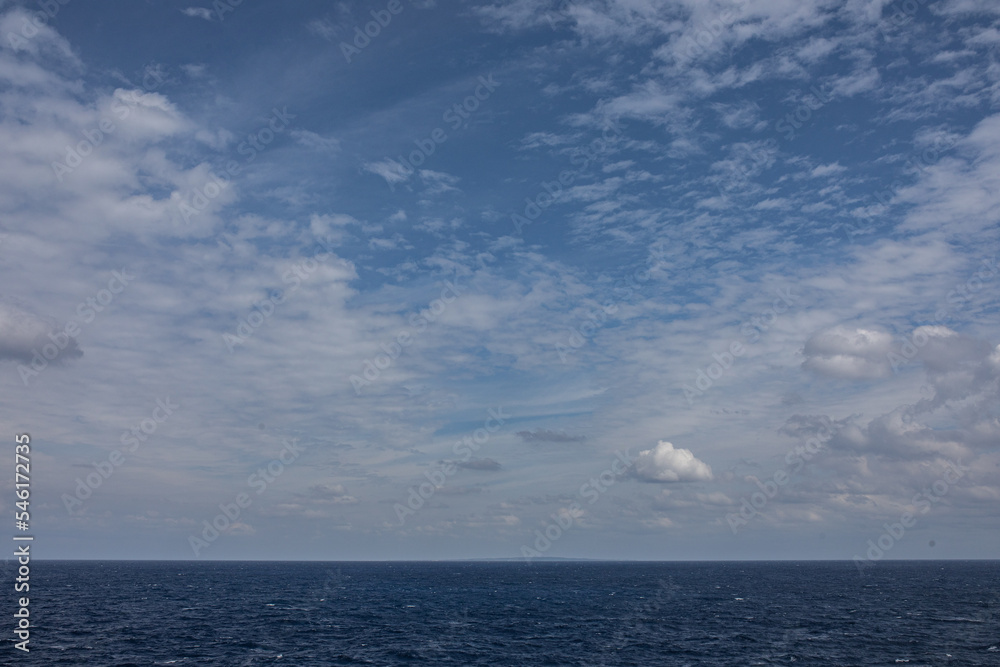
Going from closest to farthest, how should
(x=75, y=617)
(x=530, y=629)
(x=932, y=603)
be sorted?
1. (x=530, y=629)
2. (x=75, y=617)
3. (x=932, y=603)

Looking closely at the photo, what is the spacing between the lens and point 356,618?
11438 centimetres

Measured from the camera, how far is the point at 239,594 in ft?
538

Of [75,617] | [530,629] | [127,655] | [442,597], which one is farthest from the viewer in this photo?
[442,597]

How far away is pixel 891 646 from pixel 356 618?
8887 cm

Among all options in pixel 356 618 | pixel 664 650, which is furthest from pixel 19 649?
pixel 664 650

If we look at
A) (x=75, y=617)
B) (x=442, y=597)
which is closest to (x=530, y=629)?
(x=442, y=597)

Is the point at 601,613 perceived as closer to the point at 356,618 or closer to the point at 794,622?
the point at 794,622

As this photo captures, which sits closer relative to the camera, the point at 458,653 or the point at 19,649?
the point at 19,649

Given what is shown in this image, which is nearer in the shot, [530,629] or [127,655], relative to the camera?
[127,655]

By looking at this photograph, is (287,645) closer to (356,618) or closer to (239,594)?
(356,618)

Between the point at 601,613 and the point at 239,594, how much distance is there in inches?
4012

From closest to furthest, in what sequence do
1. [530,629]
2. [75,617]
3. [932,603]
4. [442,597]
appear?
1. [530,629]
2. [75,617]
3. [932,603]
4. [442,597]

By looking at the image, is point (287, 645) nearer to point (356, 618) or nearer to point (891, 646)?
point (356, 618)

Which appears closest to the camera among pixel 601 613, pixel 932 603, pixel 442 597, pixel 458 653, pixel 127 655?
pixel 127 655
